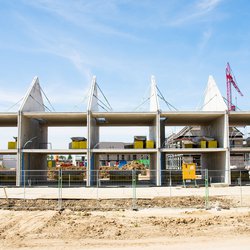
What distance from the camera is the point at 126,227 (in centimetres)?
1259

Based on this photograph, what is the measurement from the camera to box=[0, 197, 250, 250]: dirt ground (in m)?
10.5

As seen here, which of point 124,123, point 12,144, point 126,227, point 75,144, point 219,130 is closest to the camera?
point 126,227

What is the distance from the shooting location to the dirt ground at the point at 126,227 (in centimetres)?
1052

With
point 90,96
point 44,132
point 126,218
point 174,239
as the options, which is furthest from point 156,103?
point 174,239

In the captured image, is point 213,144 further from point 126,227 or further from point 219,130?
point 126,227

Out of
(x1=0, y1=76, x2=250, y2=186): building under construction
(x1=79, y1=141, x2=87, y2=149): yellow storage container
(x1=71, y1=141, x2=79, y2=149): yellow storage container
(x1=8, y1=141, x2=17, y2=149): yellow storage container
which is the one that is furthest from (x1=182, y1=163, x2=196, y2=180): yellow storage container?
Result: (x1=8, y1=141, x2=17, y2=149): yellow storage container

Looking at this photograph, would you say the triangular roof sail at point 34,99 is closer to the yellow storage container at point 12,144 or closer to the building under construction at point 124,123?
the building under construction at point 124,123

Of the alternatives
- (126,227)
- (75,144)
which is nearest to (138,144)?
(75,144)

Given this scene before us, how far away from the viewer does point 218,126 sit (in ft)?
114

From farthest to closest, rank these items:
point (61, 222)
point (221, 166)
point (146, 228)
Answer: point (221, 166)
point (61, 222)
point (146, 228)

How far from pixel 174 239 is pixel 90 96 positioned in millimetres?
22849

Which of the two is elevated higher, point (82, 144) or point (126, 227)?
point (82, 144)

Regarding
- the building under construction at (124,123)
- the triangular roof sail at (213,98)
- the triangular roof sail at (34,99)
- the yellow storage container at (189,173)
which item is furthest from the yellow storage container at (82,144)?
the triangular roof sail at (213,98)

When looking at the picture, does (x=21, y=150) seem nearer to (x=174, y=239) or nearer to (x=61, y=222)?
(x=61, y=222)
